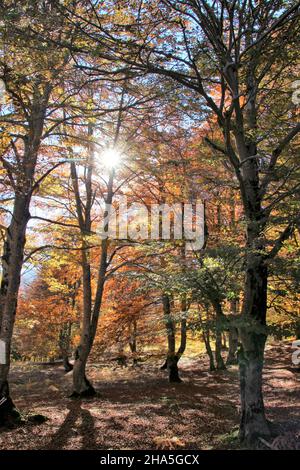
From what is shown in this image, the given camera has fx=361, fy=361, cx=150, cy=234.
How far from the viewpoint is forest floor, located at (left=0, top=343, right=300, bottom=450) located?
6.76m

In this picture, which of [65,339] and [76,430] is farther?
[65,339]

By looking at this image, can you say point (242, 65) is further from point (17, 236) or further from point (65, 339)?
point (65, 339)

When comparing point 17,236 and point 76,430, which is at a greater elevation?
point 17,236

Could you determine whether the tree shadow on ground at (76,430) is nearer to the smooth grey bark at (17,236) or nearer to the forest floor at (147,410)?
the forest floor at (147,410)

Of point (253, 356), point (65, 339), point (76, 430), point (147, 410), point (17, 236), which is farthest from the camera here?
point (65, 339)

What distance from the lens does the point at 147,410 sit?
31.8 feet

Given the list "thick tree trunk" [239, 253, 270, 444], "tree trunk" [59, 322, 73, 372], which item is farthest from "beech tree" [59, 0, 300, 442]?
"tree trunk" [59, 322, 73, 372]

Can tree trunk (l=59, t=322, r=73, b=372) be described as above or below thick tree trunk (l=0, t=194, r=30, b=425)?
below

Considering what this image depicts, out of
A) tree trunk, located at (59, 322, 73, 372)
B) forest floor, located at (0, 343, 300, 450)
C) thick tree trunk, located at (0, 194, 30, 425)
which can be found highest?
thick tree trunk, located at (0, 194, 30, 425)

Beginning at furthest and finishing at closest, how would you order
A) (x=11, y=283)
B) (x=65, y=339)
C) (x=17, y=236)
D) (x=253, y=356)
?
(x=65, y=339), (x=17, y=236), (x=11, y=283), (x=253, y=356)

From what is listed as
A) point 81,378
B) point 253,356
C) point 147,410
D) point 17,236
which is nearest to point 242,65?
point 253,356

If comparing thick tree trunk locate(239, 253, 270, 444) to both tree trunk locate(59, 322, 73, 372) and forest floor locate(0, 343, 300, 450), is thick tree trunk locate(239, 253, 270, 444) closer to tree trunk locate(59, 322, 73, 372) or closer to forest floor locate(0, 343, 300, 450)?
forest floor locate(0, 343, 300, 450)

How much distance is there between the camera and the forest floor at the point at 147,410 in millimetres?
6762
